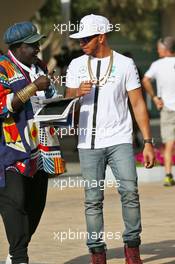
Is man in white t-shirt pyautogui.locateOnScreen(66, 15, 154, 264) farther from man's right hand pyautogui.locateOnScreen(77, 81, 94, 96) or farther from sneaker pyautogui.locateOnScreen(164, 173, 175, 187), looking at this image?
sneaker pyautogui.locateOnScreen(164, 173, 175, 187)

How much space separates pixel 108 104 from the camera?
7.80m

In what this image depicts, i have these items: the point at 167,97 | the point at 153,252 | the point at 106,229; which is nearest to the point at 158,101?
the point at 167,97

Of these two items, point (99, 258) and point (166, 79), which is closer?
point (99, 258)

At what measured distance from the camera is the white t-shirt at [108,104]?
7.80 metres

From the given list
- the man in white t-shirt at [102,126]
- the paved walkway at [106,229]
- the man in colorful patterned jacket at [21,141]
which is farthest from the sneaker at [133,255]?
the man in colorful patterned jacket at [21,141]

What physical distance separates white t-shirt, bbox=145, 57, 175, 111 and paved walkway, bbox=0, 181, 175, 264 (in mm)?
1184

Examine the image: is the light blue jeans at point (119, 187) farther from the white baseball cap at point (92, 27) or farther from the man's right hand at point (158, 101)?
the man's right hand at point (158, 101)

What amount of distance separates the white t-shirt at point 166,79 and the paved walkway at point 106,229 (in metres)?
1.18

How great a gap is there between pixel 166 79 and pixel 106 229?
13.8 feet

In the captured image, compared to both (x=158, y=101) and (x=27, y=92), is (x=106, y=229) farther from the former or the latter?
(x=158, y=101)

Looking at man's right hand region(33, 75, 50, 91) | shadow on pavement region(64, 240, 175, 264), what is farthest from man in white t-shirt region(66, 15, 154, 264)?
A: shadow on pavement region(64, 240, 175, 264)

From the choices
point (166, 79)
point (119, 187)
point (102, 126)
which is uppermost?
point (102, 126)

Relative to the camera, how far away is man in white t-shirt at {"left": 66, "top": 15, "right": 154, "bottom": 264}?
25.6 feet

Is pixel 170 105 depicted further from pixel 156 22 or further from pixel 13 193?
pixel 156 22
